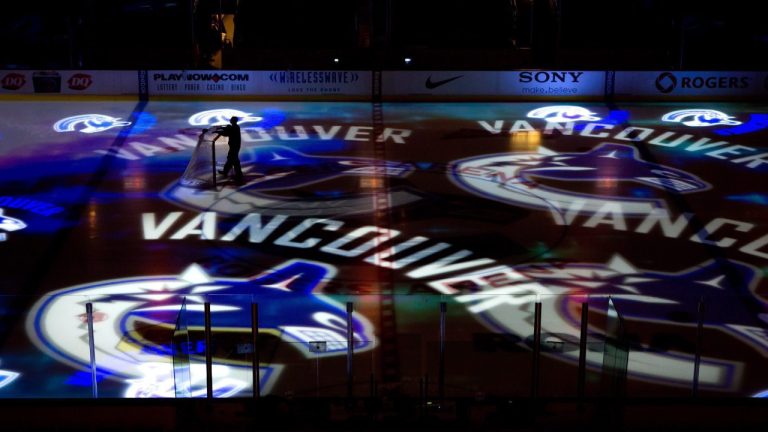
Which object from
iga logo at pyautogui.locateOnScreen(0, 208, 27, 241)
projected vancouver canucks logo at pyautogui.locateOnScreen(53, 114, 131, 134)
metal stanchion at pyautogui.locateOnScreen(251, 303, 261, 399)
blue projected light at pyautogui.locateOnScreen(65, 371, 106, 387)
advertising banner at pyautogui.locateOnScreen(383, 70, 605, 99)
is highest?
advertising banner at pyautogui.locateOnScreen(383, 70, 605, 99)

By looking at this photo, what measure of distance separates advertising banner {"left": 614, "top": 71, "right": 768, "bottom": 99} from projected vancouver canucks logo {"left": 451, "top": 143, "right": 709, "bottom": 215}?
4764 mm

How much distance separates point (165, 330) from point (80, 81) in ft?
54.5

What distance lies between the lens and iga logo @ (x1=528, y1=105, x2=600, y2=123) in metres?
20.6

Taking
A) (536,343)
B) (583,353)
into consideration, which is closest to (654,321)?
(583,353)

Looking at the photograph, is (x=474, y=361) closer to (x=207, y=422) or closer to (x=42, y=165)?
(x=207, y=422)

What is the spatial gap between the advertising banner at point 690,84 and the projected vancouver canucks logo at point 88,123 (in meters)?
11.7

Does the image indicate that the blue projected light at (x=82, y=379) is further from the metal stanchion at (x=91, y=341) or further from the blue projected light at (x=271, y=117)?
the blue projected light at (x=271, y=117)

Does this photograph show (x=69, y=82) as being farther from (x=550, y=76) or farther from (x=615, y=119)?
(x=615, y=119)

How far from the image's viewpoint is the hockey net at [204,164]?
15516 mm

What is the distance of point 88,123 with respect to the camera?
64.3 ft

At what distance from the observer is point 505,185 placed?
15.4 meters

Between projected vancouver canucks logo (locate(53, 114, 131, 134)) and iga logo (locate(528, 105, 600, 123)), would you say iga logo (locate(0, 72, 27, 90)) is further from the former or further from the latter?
iga logo (locate(528, 105, 600, 123))

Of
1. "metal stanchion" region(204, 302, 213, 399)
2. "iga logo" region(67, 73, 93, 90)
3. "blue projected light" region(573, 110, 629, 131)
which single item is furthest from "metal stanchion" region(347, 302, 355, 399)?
"iga logo" region(67, 73, 93, 90)

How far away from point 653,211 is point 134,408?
408 inches
